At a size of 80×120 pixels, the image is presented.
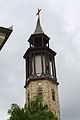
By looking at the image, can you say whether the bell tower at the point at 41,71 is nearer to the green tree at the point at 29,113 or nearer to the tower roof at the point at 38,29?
the tower roof at the point at 38,29

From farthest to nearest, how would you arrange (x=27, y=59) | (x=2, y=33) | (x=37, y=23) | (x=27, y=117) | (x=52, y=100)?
(x=37, y=23)
(x=27, y=59)
(x=52, y=100)
(x=27, y=117)
(x=2, y=33)

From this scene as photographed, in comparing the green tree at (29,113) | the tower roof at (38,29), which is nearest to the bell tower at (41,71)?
the tower roof at (38,29)

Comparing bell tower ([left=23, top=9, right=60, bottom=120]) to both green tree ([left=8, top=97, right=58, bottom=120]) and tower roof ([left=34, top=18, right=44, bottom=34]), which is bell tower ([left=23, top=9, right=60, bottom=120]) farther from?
green tree ([left=8, top=97, right=58, bottom=120])

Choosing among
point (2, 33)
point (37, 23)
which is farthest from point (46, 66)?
point (2, 33)

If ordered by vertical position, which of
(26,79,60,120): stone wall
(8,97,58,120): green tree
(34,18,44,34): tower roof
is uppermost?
(34,18,44,34): tower roof

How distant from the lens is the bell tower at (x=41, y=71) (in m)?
38.2

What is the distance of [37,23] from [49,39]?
4.51 metres

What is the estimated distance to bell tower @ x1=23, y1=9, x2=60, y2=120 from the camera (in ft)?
125

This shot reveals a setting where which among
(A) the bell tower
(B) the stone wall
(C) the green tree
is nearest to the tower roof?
(A) the bell tower

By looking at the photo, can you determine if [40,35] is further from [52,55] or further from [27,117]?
[27,117]

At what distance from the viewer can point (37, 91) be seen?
126 feet

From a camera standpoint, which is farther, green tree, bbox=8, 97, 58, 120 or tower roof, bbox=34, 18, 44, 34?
tower roof, bbox=34, 18, 44, 34

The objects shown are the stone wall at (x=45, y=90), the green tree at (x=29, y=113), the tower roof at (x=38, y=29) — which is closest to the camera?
the green tree at (x=29, y=113)

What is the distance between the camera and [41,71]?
131 ft
